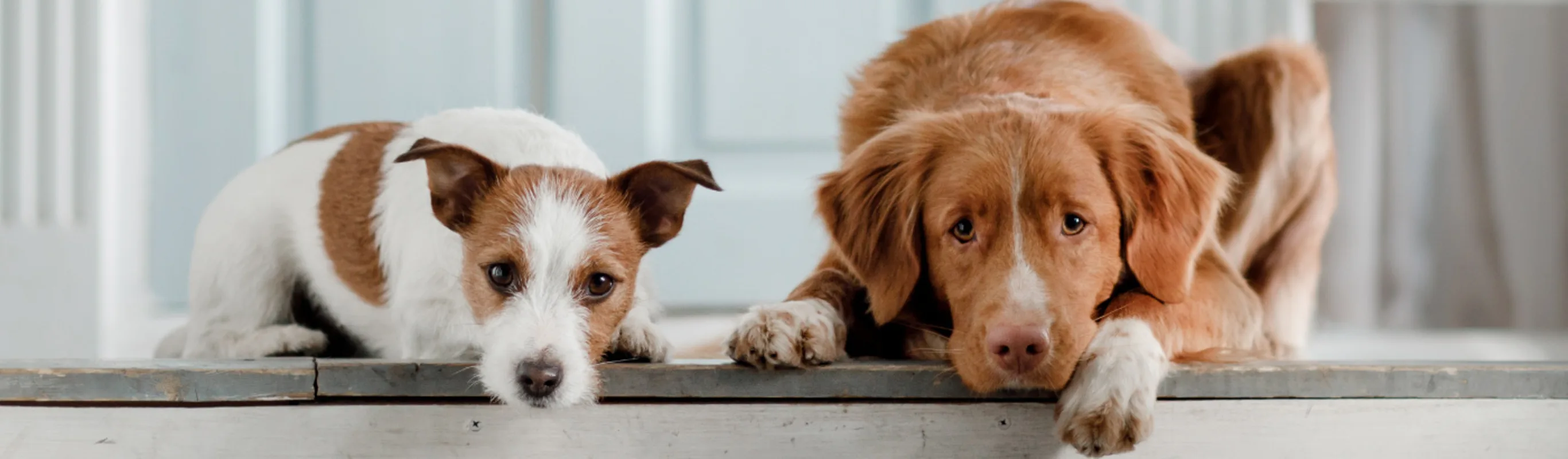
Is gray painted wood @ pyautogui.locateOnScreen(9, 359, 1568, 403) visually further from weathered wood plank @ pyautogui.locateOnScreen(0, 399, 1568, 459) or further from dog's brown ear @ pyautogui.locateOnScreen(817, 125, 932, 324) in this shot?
dog's brown ear @ pyautogui.locateOnScreen(817, 125, 932, 324)

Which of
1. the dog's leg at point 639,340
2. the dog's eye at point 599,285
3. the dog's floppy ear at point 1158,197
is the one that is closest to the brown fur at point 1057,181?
the dog's floppy ear at point 1158,197

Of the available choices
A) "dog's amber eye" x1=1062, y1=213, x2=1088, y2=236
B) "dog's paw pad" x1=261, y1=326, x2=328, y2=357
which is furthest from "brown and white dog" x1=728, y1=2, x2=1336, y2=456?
"dog's paw pad" x1=261, y1=326, x2=328, y2=357

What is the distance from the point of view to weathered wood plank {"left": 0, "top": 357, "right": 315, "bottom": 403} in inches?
46.1

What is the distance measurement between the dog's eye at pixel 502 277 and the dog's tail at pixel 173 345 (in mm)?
730

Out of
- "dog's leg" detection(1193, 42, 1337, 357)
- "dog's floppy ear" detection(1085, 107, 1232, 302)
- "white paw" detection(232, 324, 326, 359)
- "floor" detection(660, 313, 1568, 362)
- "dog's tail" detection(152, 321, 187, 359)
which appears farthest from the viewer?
"floor" detection(660, 313, 1568, 362)

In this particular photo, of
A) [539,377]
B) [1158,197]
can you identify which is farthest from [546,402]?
[1158,197]

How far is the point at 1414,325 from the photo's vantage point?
10.1ft

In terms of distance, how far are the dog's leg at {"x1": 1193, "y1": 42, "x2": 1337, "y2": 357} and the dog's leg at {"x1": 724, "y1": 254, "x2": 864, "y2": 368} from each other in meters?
0.78

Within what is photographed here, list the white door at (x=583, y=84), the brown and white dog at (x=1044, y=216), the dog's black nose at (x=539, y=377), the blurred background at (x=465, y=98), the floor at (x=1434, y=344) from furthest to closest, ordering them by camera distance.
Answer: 1. the floor at (x=1434, y=344)
2. the white door at (x=583, y=84)
3. the blurred background at (x=465, y=98)
4. the brown and white dog at (x=1044, y=216)
5. the dog's black nose at (x=539, y=377)

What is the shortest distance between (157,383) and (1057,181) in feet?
3.16

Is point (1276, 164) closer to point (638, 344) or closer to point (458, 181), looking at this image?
point (638, 344)

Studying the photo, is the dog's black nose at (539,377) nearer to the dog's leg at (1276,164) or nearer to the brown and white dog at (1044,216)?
the brown and white dog at (1044,216)

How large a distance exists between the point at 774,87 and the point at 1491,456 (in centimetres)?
170

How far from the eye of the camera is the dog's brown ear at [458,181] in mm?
1150
